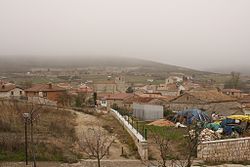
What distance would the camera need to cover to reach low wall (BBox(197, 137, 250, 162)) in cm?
1798

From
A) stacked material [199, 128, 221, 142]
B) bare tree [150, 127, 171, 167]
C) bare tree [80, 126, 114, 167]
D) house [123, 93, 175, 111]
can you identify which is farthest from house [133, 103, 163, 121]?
stacked material [199, 128, 221, 142]

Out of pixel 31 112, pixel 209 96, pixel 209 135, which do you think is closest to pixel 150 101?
pixel 209 96

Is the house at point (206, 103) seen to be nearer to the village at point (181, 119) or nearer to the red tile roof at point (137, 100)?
the village at point (181, 119)

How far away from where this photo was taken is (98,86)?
9194 cm

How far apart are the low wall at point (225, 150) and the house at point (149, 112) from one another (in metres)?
16.8

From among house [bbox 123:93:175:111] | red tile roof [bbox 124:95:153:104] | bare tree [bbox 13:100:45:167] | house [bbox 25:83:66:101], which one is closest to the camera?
bare tree [bbox 13:100:45:167]

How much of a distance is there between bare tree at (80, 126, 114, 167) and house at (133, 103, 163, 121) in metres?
8.82

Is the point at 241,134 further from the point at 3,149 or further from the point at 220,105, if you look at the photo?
the point at 220,105

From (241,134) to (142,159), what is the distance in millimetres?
8192

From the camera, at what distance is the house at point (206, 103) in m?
43.0

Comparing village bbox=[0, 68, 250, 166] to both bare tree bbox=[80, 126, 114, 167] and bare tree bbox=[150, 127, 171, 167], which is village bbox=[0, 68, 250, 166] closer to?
bare tree bbox=[150, 127, 171, 167]

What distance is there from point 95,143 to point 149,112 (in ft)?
57.6

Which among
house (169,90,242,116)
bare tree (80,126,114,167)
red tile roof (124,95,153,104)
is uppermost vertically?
bare tree (80,126,114,167)

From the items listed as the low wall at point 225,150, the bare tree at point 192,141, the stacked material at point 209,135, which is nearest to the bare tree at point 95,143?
the bare tree at point 192,141
